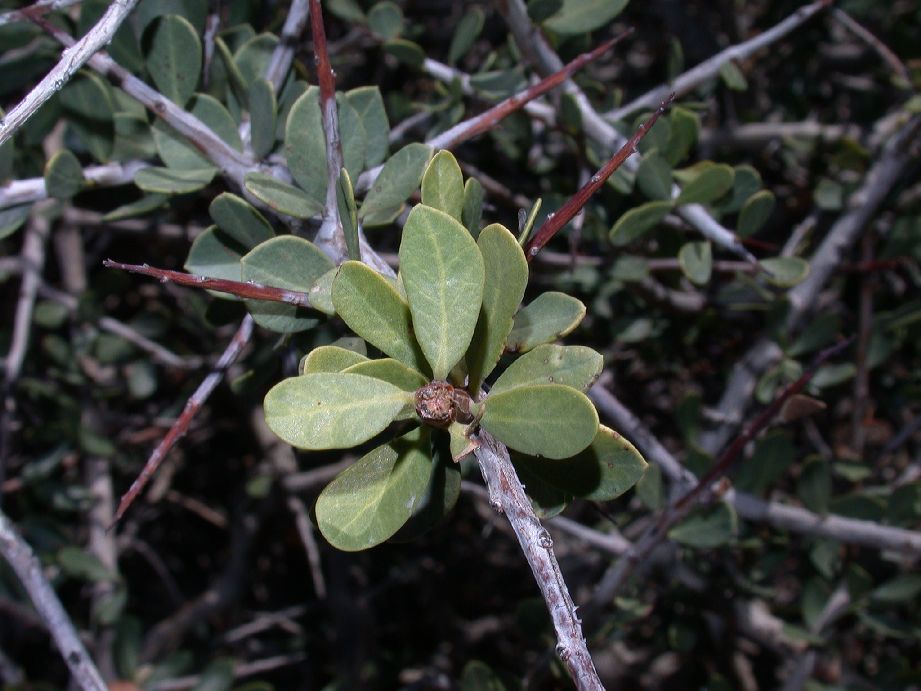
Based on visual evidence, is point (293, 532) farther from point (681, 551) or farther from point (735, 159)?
point (735, 159)

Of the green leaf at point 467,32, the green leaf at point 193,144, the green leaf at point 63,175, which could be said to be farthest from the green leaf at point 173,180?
the green leaf at point 467,32

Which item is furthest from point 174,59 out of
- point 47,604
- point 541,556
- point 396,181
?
point 541,556

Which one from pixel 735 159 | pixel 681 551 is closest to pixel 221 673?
pixel 681 551

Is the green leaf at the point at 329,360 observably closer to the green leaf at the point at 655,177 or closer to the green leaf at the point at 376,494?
the green leaf at the point at 376,494

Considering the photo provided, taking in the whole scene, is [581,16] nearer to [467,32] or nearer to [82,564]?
[467,32]

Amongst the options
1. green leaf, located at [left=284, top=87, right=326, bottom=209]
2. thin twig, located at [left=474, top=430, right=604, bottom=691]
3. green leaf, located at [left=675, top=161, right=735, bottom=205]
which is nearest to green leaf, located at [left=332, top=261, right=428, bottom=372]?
thin twig, located at [left=474, top=430, right=604, bottom=691]

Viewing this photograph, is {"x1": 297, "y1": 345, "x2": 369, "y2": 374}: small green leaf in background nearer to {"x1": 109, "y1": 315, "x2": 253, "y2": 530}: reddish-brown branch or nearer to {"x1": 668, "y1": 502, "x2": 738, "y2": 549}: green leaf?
{"x1": 109, "y1": 315, "x2": 253, "y2": 530}: reddish-brown branch
